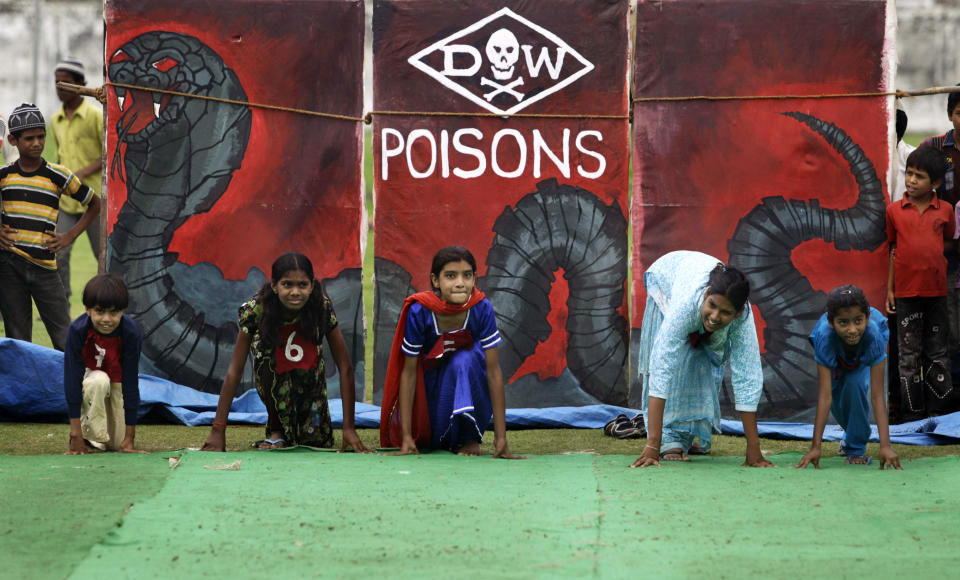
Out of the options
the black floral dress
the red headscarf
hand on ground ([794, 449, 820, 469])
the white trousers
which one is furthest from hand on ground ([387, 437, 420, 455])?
hand on ground ([794, 449, 820, 469])

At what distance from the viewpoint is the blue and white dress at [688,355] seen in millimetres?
4906

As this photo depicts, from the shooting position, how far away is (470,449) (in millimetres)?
5348

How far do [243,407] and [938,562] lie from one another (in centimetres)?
410

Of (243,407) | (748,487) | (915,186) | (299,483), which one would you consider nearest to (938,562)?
(748,487)

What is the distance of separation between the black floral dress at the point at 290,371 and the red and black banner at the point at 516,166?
119 centimetres

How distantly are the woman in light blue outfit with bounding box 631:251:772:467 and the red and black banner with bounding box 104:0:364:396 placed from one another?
2072 millimetres

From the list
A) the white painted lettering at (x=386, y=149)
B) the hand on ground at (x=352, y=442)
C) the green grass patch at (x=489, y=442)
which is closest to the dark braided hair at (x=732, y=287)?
the green grass patch at (x=489, y=442)

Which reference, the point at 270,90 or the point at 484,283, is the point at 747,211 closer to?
the point at 484,283

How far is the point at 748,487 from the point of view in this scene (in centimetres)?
435

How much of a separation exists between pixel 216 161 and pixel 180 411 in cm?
146

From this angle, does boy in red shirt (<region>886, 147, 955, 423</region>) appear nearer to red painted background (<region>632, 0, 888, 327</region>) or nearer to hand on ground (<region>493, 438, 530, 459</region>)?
red painted background (<region>632, 0, 888, 327</region>)

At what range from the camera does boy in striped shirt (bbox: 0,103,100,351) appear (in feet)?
21.1

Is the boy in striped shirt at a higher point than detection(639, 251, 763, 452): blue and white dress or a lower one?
higher

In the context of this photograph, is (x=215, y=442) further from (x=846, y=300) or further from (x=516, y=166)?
(x=846, y=300)
